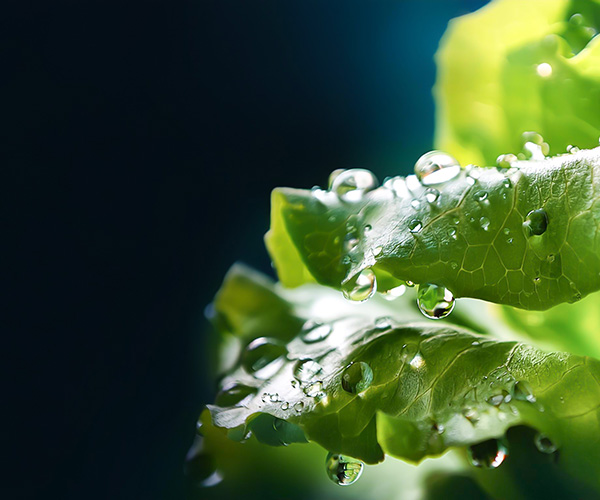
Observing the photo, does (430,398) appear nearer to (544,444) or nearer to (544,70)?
(544,444)

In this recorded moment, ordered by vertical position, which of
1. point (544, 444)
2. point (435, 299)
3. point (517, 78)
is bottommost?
point (544, 444)

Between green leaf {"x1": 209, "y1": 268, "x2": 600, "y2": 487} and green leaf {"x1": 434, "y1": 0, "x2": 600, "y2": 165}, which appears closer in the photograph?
green leaf {"x1": 209, "y1": 268, "x2": 600, "y2": 487}

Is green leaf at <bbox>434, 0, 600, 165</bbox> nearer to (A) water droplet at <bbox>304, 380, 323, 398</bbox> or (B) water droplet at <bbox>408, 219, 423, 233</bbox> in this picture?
(B) water droplet at <bbox>408, 219, 423, 233</bbox>

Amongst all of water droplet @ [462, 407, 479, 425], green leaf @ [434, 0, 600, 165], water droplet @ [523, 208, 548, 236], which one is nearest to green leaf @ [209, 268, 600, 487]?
water droplet @ [462, 407, 479, 425]

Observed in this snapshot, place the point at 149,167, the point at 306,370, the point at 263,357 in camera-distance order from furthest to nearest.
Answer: the point at 149,167 < the point at 263,357 < the point at 306,370

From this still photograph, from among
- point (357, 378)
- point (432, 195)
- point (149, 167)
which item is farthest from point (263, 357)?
point (149, 167)

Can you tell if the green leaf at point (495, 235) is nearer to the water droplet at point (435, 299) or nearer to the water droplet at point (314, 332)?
the water droplet at point (435, 299)

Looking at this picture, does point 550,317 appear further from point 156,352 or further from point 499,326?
point 156,352
